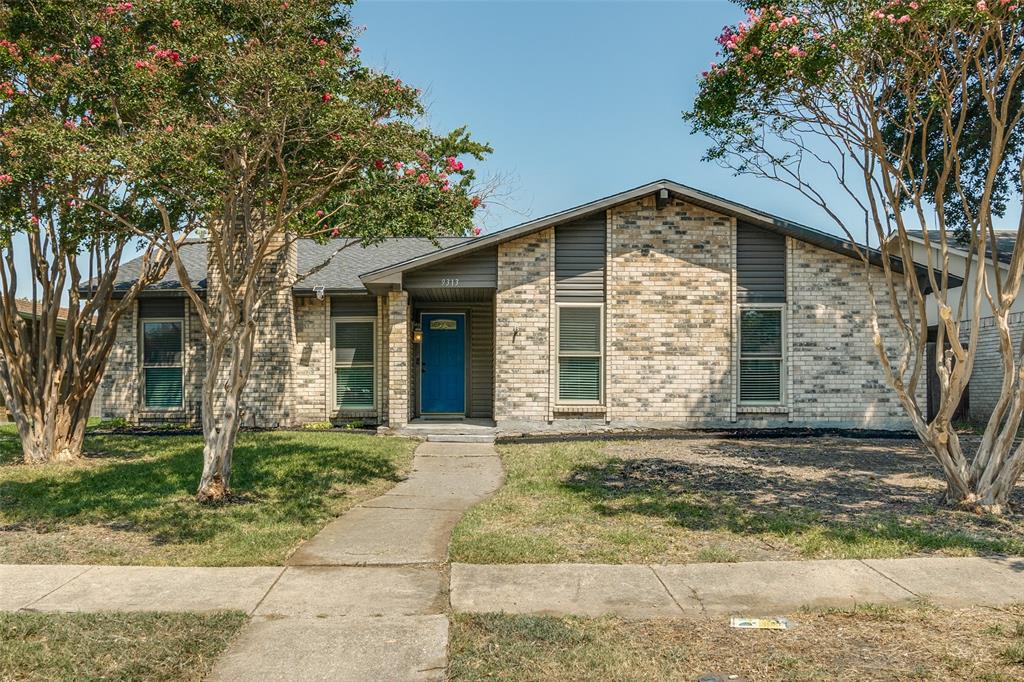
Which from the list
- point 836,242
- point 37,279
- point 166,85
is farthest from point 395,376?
point 836,242

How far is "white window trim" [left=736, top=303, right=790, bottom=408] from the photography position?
13.9m

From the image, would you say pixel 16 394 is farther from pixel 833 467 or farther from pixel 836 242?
pixel 836 242

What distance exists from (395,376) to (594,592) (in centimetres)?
933

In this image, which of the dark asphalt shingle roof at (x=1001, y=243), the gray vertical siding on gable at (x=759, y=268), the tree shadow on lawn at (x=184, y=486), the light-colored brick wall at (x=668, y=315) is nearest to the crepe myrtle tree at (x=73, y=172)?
the tree shadow on lawn at (x=184, y=486)

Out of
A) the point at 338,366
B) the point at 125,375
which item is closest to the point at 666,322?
the point at 338,366

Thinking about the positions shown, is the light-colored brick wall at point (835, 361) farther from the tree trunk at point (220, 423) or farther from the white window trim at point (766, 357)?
the tree trunk at point (220, 423)

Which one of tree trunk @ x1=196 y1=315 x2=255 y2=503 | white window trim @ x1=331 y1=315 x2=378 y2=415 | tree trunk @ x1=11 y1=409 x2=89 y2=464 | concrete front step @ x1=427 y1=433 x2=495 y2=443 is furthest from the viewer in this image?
white window trim @ x1=331 y1=315 x2=378 y2=415

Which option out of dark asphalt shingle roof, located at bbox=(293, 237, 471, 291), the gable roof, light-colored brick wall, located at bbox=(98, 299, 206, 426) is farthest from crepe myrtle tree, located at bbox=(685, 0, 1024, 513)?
light-colored brick wall, located at bbox=(98, 299, 206, 426)

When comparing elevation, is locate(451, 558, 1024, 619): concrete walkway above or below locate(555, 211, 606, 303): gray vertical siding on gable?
below

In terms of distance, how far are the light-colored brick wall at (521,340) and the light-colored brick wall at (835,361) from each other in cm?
473

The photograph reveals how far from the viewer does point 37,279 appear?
35.2 feet

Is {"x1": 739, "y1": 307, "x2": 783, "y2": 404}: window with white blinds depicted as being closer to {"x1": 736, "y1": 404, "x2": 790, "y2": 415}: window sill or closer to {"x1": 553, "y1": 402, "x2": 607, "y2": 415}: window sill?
{"x1": 736, "y1": 404, "x2": 790, "y2": 415}: window sill

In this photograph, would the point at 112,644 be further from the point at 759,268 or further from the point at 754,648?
the point at 759,268

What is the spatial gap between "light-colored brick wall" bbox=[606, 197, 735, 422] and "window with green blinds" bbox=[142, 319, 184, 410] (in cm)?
915
